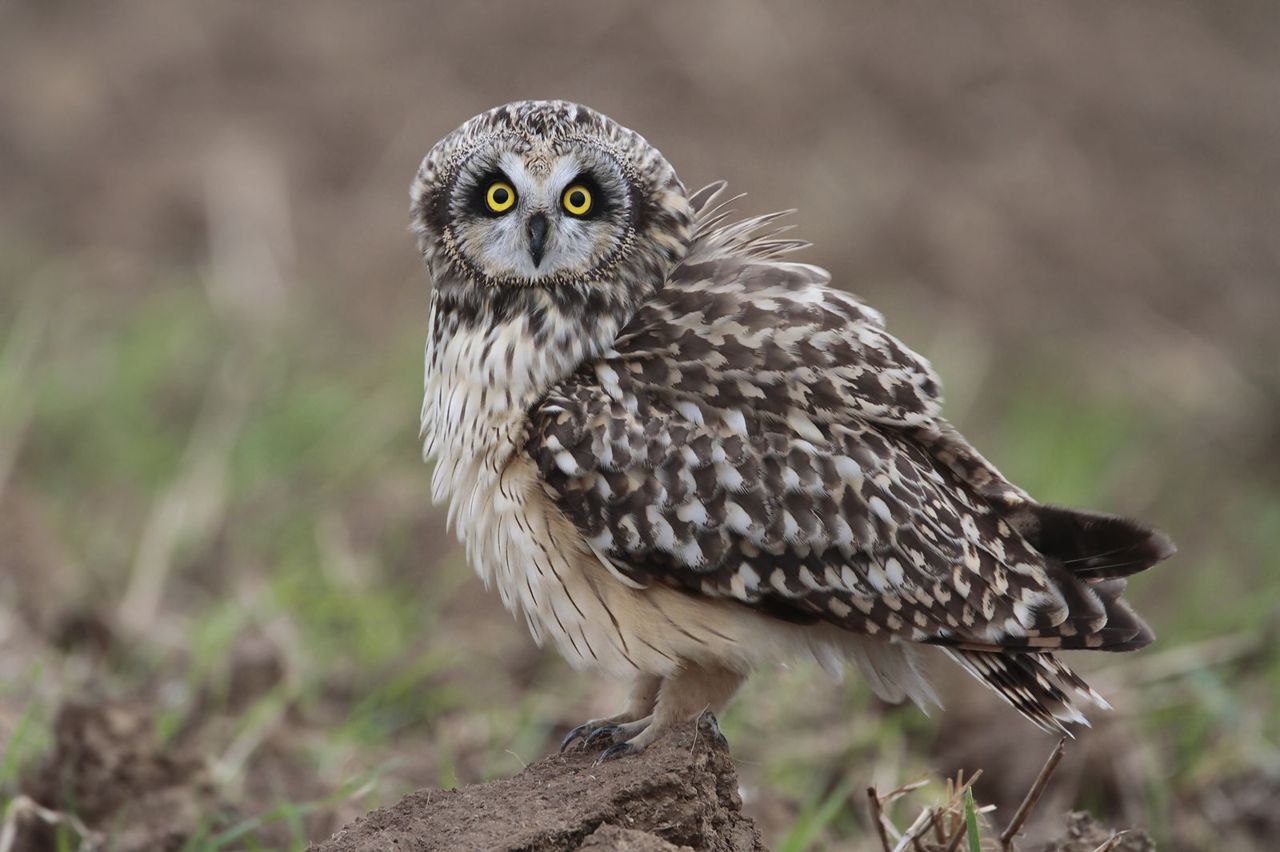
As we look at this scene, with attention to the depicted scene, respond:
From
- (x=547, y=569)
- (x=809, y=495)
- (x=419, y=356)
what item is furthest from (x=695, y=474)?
(x=419, y=356)

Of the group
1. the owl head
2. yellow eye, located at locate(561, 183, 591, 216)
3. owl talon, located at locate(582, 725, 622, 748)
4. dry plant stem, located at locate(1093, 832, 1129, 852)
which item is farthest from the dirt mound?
yellow eye, located at locate(561, 183, 591, 216)

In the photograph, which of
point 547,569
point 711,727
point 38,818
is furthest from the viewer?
point 38,818

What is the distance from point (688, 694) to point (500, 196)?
1322 millimetres

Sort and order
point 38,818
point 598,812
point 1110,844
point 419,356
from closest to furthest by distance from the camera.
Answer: point 598,812, point 1110,844, point 38,818, point 419,356

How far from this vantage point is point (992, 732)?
17.6 ft

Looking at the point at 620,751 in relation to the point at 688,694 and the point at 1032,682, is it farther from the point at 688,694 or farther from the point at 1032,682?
the point at 1032,682

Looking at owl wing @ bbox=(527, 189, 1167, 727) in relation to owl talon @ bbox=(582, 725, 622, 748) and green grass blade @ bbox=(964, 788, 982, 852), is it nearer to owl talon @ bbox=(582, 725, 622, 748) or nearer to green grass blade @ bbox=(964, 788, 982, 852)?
owl talon @ bbox=(582, 725, 622, 748)

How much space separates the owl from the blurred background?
0.77 m

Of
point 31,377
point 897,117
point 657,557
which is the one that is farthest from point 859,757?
point 897,117

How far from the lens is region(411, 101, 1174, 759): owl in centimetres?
364

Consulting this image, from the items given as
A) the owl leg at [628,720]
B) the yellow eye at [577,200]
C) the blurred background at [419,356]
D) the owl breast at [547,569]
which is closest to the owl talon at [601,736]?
the owl leg at [628,720]

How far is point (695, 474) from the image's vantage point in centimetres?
366

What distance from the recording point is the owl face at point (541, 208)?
12.6ft

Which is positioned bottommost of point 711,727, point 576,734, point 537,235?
point 576,734
